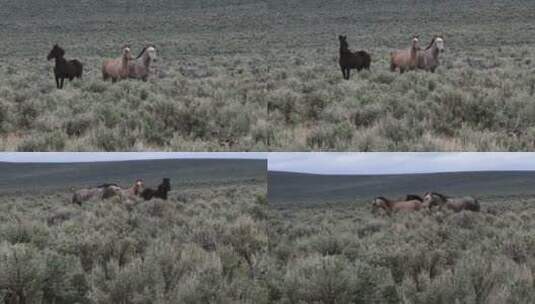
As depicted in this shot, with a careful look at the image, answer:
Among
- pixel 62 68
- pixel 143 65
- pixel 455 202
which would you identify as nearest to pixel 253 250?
pixel 455 202

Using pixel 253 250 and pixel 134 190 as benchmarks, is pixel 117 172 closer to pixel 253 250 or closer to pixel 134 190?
pixel 134 190

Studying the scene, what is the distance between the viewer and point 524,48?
20.9 m

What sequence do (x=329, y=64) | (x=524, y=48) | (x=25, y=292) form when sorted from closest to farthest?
1. (x=25, y=292)
2. (x=329, y=64)
3. (x=524, y=48)

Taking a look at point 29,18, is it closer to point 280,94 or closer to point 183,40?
point 183,40

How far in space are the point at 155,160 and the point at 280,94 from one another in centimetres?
629

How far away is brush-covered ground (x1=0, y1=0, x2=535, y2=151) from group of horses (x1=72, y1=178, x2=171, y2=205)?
2.83 metres

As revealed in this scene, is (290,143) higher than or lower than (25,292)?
higher

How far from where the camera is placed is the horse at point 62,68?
14978mm

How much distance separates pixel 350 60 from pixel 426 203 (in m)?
10.8

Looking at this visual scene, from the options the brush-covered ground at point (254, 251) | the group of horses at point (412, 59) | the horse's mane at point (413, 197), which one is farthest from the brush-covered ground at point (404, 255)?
the group of horses at point (412, 59)

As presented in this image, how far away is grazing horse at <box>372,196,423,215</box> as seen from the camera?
6.09 metres

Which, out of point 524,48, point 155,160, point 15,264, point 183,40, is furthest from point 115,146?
point 524,48

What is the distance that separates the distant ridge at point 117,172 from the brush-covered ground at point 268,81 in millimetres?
2825

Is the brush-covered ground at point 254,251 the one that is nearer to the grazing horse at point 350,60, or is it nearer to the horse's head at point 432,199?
the horse's head at point 432,199
